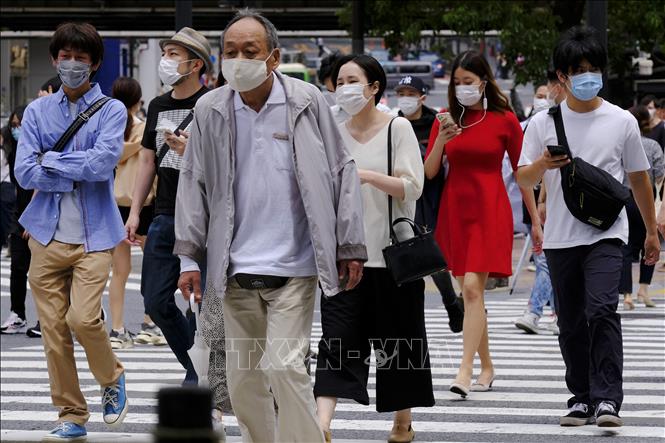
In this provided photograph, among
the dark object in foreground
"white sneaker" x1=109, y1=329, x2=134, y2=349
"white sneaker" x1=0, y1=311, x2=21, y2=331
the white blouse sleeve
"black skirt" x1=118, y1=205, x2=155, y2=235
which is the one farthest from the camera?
"white sneaker" x1=0, y1=311, x2=21, y2=331

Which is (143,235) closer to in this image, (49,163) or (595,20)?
(49,163)

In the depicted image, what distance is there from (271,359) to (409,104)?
194 inches

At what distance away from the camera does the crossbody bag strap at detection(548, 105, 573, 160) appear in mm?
7593

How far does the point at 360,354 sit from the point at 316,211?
58.2 inches

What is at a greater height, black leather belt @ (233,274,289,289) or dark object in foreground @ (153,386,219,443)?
dark object in foreground @ (153,386,219,443)

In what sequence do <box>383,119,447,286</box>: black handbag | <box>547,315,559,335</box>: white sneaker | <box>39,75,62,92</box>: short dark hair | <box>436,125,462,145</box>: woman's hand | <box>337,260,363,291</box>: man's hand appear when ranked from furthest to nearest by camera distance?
<box>547,315,559,335</box>: white sneaker < <box>39,75,62,92</box>: short dark hair < <box>436,125,462,145</box>: woman's hand < <box>383,119,447,286</box>: black handbag < <box>337,260,363,291</box>: man's hand

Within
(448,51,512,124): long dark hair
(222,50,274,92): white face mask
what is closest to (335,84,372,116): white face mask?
(222,50,274,92): white face mask

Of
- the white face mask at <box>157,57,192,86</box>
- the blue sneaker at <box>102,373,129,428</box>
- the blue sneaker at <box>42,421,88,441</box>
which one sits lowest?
the blue sneaker at <box>42,421,88,441</box>

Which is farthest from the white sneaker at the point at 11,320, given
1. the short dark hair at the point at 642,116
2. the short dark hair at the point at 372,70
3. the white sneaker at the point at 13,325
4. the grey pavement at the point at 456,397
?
the short dark hair at the point at 372,70

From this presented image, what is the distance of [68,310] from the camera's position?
24.0 ft

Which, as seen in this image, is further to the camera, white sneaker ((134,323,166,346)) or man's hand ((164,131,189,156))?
white sneaker ((134,323,166,346))

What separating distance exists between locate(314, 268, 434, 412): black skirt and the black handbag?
7.2 inches

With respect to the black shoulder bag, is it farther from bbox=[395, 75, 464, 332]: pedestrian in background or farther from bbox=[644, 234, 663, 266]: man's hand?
bbox=[395, 75, 464, 332]: pedestrian in background

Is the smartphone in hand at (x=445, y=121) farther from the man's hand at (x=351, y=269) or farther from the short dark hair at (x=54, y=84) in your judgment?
the short dark hair at (x=54, y=84)
